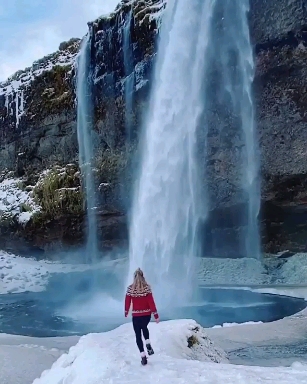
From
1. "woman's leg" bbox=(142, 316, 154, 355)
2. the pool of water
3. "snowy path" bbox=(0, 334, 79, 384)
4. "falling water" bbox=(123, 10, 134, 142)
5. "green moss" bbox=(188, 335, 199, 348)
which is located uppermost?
"falling water" bbox=(123, 10, 134, 142)

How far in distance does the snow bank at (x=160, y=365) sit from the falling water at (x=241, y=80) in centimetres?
1463

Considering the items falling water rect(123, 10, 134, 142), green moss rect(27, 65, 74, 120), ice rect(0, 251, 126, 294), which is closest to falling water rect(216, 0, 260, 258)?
falling water rect(123, 10, 134, 142)

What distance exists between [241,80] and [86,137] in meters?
9.57

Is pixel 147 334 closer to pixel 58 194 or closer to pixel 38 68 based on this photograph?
pixel 58 194

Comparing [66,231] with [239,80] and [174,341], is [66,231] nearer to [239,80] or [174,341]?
[239,80]

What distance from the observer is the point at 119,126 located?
24.2 meters

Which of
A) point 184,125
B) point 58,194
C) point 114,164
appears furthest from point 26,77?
point 184,125

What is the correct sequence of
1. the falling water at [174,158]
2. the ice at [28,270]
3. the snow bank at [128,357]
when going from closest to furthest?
the snow bank at [128,357]
the falling water at [174,158]
the ice at [28,270]

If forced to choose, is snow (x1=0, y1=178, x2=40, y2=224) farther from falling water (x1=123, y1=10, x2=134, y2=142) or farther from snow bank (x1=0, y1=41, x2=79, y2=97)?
falling water (x1=123, y1=10, x2=134, y2=142)

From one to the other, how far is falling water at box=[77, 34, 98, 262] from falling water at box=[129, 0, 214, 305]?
4.94 m

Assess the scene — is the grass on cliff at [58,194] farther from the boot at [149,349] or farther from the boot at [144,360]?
the boot at [144,360]

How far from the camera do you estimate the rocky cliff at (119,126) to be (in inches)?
782

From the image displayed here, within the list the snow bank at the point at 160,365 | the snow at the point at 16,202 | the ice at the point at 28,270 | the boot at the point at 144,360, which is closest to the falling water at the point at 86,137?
the ice at the point at 28,270

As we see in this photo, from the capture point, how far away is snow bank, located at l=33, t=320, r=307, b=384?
479cm
